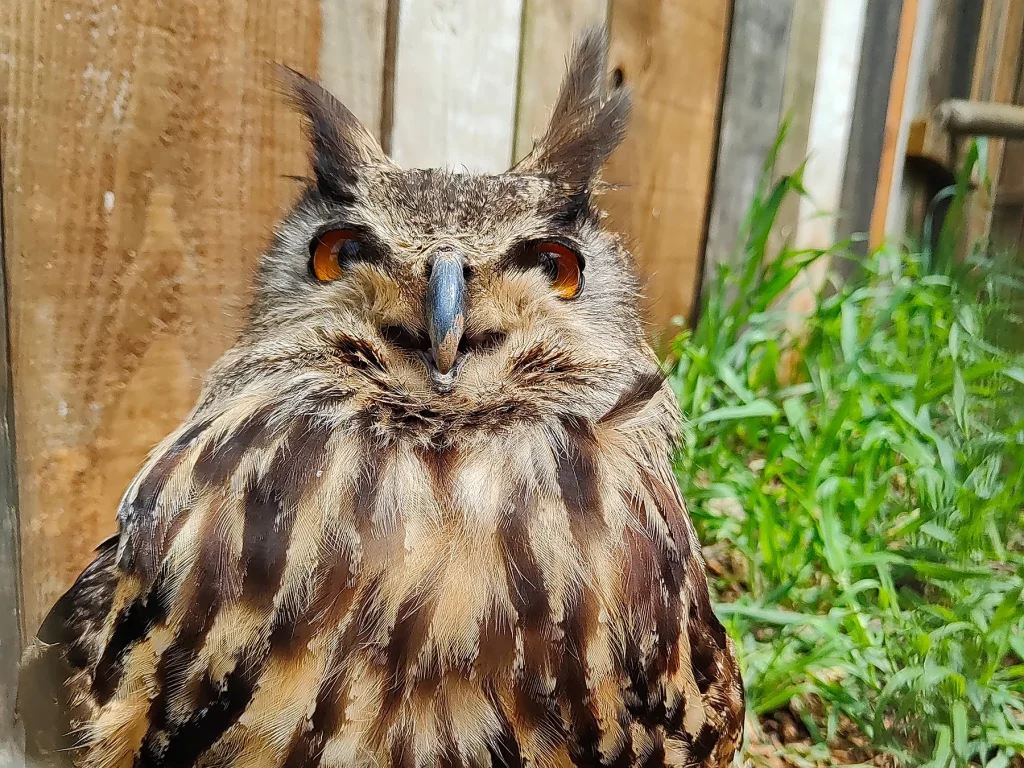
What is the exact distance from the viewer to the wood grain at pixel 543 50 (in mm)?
1422

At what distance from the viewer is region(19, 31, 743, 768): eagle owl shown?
0.66 m

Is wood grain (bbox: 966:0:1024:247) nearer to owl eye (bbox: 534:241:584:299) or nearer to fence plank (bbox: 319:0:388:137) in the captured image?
owl eye (bbox: 534:241:584:299)

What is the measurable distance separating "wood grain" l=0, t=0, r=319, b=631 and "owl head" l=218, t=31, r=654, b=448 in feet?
0.64

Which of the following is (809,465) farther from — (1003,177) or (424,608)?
(424,608)

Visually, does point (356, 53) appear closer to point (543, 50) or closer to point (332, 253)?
point (543, 50)

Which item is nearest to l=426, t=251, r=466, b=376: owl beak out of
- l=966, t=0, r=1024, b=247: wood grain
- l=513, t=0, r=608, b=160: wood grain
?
l=966, t=0, r=1024, b=247: wood grain

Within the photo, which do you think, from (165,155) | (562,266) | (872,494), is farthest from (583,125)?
(872,494)

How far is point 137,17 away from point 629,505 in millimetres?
877

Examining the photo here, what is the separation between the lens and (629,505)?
2.51 ft

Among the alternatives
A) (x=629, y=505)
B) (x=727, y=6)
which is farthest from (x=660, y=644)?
(x=727, y=6)

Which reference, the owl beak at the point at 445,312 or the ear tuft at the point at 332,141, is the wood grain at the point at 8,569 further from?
the owl beak at the point at 445,312

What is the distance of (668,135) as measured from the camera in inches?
71.8

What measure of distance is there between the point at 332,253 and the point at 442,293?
22 cm

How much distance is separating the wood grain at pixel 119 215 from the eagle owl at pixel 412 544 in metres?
0.23
